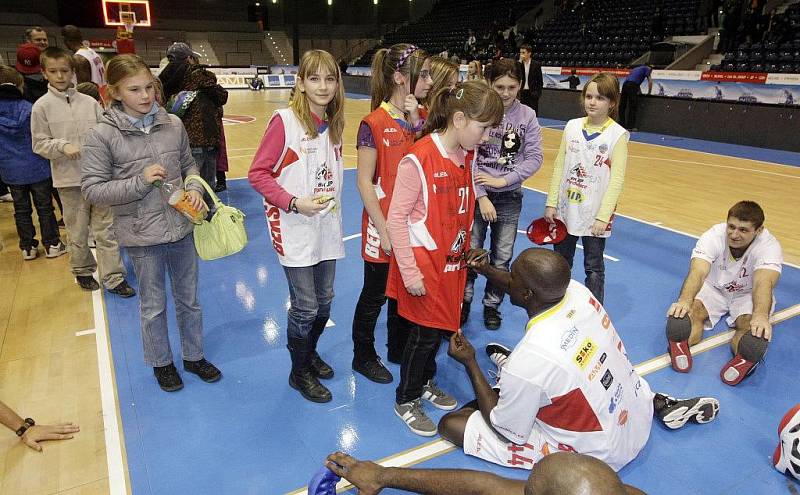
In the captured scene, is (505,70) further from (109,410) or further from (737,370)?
(109,410)

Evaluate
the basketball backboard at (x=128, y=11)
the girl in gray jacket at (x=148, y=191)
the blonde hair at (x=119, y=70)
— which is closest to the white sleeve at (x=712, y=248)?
the girl in gray jacket at (x=148, y=191)

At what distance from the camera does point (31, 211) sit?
16.0ft

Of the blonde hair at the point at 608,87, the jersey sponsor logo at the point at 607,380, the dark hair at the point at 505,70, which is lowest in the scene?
the jersey sponsor logo at the point at 607,380

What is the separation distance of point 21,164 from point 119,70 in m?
2.79

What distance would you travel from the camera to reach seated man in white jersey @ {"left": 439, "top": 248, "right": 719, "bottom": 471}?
2008 millimetres

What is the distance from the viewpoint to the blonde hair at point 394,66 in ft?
8.75

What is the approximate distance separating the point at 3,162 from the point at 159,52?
94.1 feet

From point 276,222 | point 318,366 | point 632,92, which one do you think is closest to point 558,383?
point 276,222

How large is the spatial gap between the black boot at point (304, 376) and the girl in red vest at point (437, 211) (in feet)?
2.10

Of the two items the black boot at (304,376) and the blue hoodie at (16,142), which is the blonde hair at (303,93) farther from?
the blue hoodie at (16,142)

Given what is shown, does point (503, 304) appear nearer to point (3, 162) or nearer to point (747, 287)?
point (747, 287)

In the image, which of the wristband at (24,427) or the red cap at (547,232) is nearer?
the wristband at (24,427)

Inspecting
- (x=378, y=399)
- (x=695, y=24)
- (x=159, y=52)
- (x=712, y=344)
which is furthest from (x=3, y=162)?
(x=159, y=52)

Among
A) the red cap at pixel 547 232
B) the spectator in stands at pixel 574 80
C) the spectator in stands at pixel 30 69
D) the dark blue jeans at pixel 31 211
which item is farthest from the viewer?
the spectator in stands at pixel 574 80
